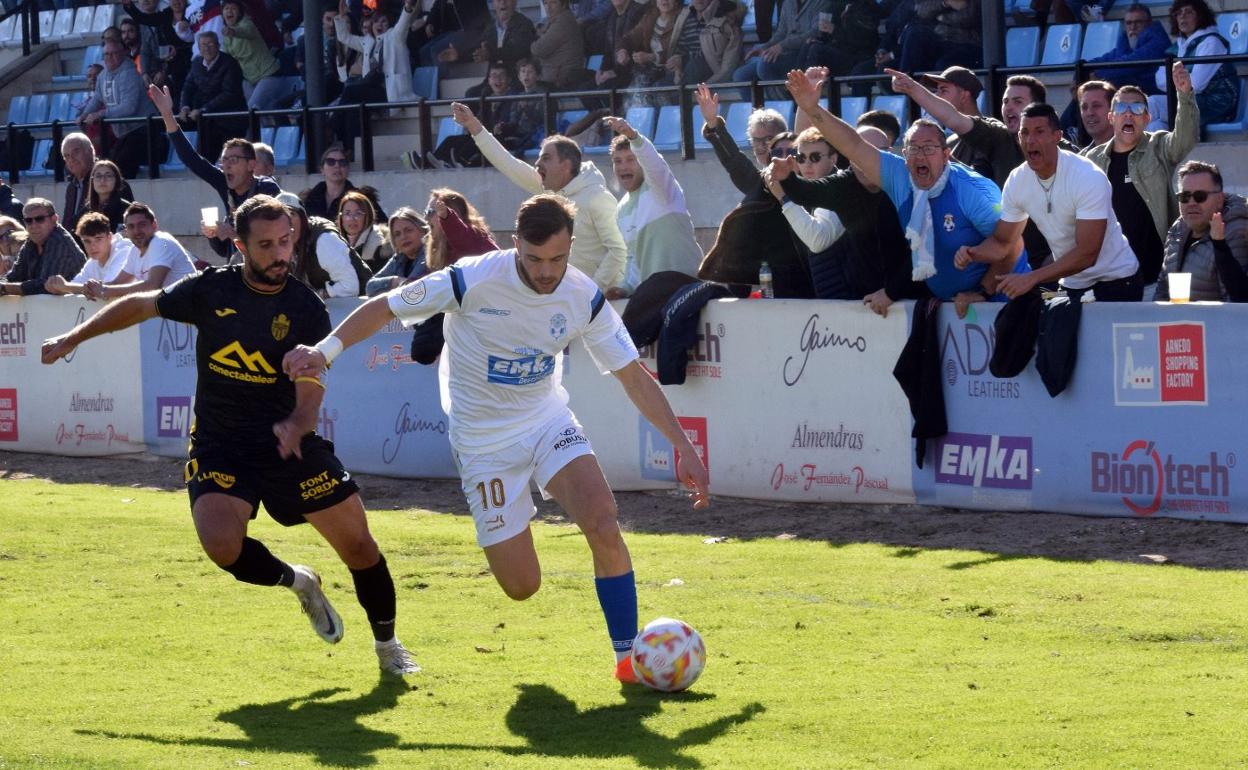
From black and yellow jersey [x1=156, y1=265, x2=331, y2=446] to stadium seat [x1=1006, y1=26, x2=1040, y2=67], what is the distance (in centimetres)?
1006

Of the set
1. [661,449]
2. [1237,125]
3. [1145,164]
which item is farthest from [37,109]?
[1145,164]

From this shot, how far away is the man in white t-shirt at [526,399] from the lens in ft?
24.9

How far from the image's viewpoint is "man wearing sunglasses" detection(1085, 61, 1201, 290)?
1112 centimetres

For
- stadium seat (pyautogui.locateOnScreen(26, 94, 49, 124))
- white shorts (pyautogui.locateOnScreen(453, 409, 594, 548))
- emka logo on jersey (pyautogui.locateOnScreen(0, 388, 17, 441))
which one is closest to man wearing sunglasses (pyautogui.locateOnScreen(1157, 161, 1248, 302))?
white shorts (pyautogui.locateOnScreen(453, 409, 594, 548))

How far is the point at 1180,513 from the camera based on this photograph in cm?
1053

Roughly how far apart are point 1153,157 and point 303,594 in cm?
596

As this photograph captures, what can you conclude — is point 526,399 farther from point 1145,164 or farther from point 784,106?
point 784,106

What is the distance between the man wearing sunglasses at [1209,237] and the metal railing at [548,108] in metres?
2.86

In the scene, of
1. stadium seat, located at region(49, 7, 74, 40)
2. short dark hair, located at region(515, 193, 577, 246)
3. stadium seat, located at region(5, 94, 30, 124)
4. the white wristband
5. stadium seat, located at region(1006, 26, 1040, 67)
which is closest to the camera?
the white wristband

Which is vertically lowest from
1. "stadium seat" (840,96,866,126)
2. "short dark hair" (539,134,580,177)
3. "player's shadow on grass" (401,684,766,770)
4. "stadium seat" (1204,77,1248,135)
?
"player's shadow on grass" (401,684,766,770)

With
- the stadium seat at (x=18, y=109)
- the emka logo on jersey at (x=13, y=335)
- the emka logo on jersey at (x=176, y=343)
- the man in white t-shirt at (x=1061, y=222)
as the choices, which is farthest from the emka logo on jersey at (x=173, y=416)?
the stadium seat at (x=18, y=109)

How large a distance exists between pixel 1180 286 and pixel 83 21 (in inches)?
864

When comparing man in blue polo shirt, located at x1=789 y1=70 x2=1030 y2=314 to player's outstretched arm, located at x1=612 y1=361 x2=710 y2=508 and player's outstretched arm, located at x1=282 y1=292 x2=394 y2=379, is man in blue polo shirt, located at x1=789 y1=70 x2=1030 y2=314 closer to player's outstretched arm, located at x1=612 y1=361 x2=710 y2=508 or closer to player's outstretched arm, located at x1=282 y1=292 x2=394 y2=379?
player's outstretched arm, located at x1=612 y1=361 x2=710 y2=508

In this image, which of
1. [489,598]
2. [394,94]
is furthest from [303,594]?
[394,94]
